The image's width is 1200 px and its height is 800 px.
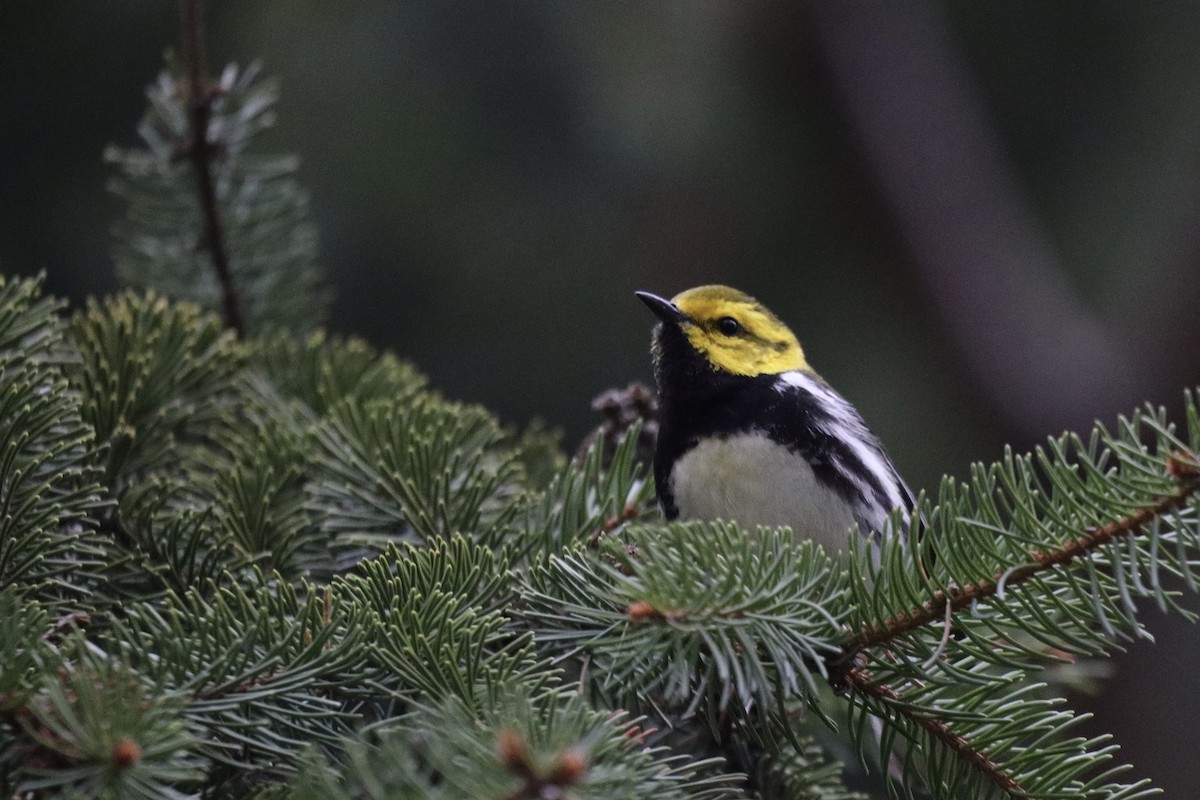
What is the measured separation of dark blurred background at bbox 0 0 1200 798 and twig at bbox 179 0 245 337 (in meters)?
1.59

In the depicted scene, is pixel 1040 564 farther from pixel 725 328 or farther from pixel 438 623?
pixel 725 328

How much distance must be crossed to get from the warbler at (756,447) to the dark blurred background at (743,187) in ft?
5.83

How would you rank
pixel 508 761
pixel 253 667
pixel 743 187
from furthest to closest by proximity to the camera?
pixel 743 187 → pixel 253 667 → pixel 508 761

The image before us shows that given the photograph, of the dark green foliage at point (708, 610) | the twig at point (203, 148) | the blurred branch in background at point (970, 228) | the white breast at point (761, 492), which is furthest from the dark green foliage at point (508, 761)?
the blurred branch in background at point (970, 228)

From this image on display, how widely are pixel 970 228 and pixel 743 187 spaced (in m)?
1.30

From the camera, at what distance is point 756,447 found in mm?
1968

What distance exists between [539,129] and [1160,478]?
3.11 m

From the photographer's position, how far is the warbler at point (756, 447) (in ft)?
6.30

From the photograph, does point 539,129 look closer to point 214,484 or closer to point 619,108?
point 619,108

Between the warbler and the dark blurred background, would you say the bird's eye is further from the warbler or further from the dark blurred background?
the dark blurred background

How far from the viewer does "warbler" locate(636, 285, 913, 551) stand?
192 centimetres

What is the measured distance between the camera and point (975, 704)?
1261mm

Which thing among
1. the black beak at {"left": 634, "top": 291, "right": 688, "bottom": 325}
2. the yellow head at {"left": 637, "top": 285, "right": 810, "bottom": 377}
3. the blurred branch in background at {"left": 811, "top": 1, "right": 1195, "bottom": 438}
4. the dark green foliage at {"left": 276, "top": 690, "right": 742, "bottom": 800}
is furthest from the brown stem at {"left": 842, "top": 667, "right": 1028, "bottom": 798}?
the blurred branch in background at {"left": 811, "top": 1, "right": 1195, "bottom": 438}

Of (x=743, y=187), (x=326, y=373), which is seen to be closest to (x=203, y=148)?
(x=326, y=373)
